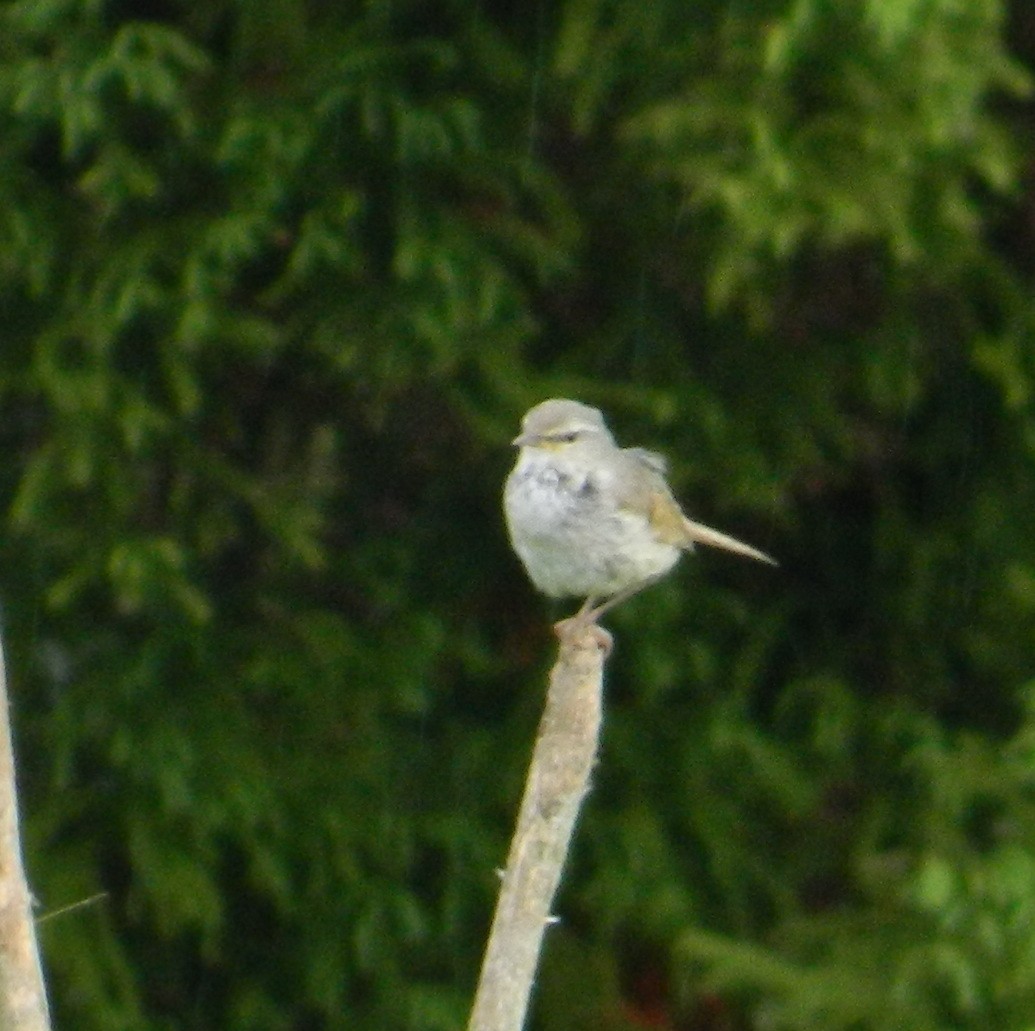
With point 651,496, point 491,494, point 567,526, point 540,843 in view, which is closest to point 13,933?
point 540,843

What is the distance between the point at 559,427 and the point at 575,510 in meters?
0.18

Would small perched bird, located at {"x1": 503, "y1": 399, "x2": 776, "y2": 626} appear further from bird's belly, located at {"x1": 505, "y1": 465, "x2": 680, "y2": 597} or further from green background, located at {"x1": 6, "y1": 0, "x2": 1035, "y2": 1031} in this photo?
green background, located at {"x1": 6, "y1": 0, "x2": 1035, "y2": 1031}

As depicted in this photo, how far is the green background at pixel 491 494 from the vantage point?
17.2ft

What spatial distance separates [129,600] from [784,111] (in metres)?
2.12

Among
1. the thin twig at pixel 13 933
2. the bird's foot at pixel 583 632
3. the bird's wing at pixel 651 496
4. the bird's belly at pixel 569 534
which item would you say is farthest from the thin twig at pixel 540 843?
the bird's wing at pixel 651 496

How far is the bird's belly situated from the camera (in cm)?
426

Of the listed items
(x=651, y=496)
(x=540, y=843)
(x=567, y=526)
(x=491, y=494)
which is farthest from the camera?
(x=491, y=494)

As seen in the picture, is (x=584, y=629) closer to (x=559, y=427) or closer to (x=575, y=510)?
(x=575, y=510)

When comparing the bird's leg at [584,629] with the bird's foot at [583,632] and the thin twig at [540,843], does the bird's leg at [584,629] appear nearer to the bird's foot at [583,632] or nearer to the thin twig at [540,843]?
the bird's foot at [583,632]

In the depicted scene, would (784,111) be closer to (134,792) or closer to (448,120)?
(448,120)

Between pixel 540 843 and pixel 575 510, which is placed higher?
pixel 575 510

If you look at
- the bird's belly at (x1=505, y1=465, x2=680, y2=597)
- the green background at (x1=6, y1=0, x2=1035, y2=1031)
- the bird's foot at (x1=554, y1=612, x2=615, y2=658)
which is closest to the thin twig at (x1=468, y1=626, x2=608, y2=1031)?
the bird's foot at (x1=554, y1=612, x2=615, y2=658)

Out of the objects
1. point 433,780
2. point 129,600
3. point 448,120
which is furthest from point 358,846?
point 448,120

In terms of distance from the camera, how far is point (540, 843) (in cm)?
282
